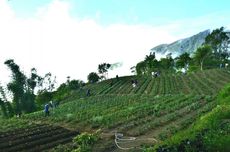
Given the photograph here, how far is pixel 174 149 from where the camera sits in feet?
42.5

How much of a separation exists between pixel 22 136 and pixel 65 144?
410 cm

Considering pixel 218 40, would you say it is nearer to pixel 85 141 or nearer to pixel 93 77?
pixel 93 77

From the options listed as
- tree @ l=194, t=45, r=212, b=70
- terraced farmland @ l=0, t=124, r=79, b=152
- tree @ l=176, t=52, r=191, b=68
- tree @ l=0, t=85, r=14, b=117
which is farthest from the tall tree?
terraced farmland @ l=0, t=124, r=79, b=152

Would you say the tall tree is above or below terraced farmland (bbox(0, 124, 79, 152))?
above

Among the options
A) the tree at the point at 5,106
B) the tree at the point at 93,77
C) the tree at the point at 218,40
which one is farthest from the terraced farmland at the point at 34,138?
the tree at the point at 218,40

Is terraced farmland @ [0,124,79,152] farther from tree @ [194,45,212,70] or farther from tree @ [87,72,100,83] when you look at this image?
tree @ [87,72,100,83]

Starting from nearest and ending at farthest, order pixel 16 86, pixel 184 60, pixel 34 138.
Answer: pixel 34 138 → pixel 16 86 → pixel 184 60

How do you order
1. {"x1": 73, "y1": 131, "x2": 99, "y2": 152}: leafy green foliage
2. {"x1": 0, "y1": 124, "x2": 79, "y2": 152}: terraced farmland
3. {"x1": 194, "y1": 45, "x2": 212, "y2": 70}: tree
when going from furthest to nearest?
{"x1": 194, "y1": 45, "x2": 212, "y2": 70}: tree, {"x1": 0, "y1": 124, "x2": 79, "y2": 152}: terraced farmland, {"x1": 73, "y1": 131, "x2": 99, "y2": 152}: leafy green foliage

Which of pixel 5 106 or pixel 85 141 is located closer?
pixel 85 141

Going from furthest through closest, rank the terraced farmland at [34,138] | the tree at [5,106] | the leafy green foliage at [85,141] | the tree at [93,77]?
1. the tree at [93,77]
2. the tree at [5,106]
3. the terraced farmland at [34,138]
4. the leafy green foliage at [85,141]

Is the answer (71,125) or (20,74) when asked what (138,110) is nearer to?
(71,125)

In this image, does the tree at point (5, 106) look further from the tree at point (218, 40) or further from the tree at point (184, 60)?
the tree at point (218, 40)

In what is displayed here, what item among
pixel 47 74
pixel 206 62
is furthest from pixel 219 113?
pixel 47 74

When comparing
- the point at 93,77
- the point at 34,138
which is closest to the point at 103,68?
the point at 93,77
